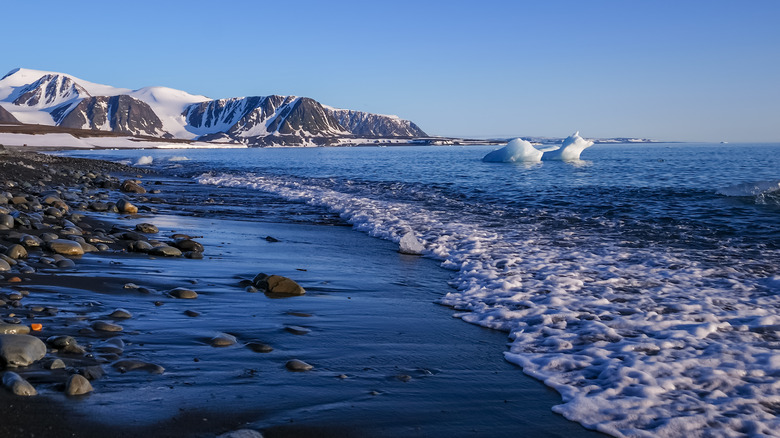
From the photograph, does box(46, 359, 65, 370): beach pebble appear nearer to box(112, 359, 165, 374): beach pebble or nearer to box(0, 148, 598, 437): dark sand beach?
box(0, 148, 598, 437): dark sand beach

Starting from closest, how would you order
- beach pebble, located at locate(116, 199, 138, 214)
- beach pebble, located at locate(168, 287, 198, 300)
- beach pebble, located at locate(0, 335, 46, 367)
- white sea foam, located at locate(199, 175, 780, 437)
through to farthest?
Result: beach pebble, located at locate(0, 335, 46, 367)
white sea foam, located at locate(199, 175, 780, 437)
beach pebble, located at locate(168, 287, 198, 300)
beach pebble, located at locate(116, 199, 138, 214)

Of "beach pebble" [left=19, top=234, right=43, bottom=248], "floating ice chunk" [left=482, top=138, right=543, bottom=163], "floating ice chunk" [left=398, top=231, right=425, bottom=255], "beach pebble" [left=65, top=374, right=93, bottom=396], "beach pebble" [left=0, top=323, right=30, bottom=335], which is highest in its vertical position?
"floating ice chunk" [left=482, top=138, right=543, bottom=163]

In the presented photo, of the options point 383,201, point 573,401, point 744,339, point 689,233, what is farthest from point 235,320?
point 383,201

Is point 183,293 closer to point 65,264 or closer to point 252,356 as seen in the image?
point 65,264

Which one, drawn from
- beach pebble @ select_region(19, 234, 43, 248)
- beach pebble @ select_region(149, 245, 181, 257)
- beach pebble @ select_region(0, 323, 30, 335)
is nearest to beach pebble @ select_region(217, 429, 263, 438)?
beach pebble @ select_region(0, 323, 30, 335)

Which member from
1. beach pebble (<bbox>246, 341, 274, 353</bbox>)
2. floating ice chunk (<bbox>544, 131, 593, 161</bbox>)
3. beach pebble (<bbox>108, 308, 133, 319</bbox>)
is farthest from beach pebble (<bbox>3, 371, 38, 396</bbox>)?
floating ice chunk (<bbox>544, 131, 593, 161</bbox>)

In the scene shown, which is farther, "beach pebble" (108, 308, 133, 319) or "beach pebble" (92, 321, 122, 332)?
"beach pebble" (108, 308, 133, 319)

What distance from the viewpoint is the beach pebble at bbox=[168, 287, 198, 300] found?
5.38m

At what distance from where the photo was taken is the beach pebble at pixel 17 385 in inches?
112

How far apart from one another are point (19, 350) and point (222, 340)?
1259 millimetres

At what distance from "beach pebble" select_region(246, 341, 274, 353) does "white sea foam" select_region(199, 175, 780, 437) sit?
178cm

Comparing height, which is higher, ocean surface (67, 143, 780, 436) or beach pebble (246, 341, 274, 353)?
beach pebble (246, 341, 274, 353)

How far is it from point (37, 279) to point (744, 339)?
6297 millimetres

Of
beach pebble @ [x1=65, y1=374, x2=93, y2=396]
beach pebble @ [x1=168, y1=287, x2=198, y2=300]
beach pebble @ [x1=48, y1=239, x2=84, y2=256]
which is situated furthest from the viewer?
beach pebble @ [x1=48, y1=239, x2=84, y2=256]
